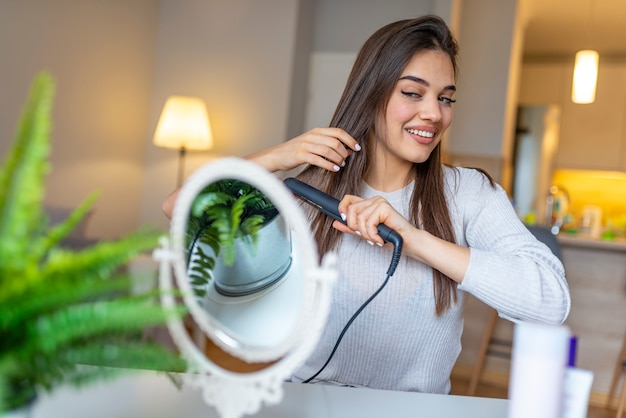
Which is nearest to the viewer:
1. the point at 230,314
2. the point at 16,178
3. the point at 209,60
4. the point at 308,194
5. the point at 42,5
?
the point at 16,178

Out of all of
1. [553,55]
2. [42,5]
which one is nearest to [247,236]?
[42,5]

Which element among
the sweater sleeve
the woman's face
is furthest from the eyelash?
the sweater sleeve

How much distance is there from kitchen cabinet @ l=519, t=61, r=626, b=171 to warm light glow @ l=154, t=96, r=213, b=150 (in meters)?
3.25

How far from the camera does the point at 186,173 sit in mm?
4457

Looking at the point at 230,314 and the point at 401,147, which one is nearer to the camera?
the point at 230,314

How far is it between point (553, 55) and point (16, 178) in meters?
6.13

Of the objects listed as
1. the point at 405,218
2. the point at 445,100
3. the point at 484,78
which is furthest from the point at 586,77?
the point at 405,218

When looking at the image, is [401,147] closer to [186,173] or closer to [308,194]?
[308,194]

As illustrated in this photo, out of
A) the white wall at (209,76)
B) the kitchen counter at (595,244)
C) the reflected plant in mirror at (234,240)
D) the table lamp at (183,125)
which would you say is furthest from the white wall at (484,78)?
the reflected plant in mirror at (234,240)

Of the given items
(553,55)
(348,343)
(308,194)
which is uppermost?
(553,55)

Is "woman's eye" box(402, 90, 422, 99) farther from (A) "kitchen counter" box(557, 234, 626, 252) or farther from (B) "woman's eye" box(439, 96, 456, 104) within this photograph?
(A) "kitchen counter" box(557, 234, 626, 252)

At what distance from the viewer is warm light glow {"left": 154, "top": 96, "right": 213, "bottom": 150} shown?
4039mm

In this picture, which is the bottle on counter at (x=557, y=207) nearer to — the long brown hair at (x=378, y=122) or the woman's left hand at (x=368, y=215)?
the long brown hair at (x=378, y=122)

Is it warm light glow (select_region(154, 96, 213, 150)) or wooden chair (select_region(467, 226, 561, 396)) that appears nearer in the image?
wooden chair (select_region(467, 226, 561, 396))
